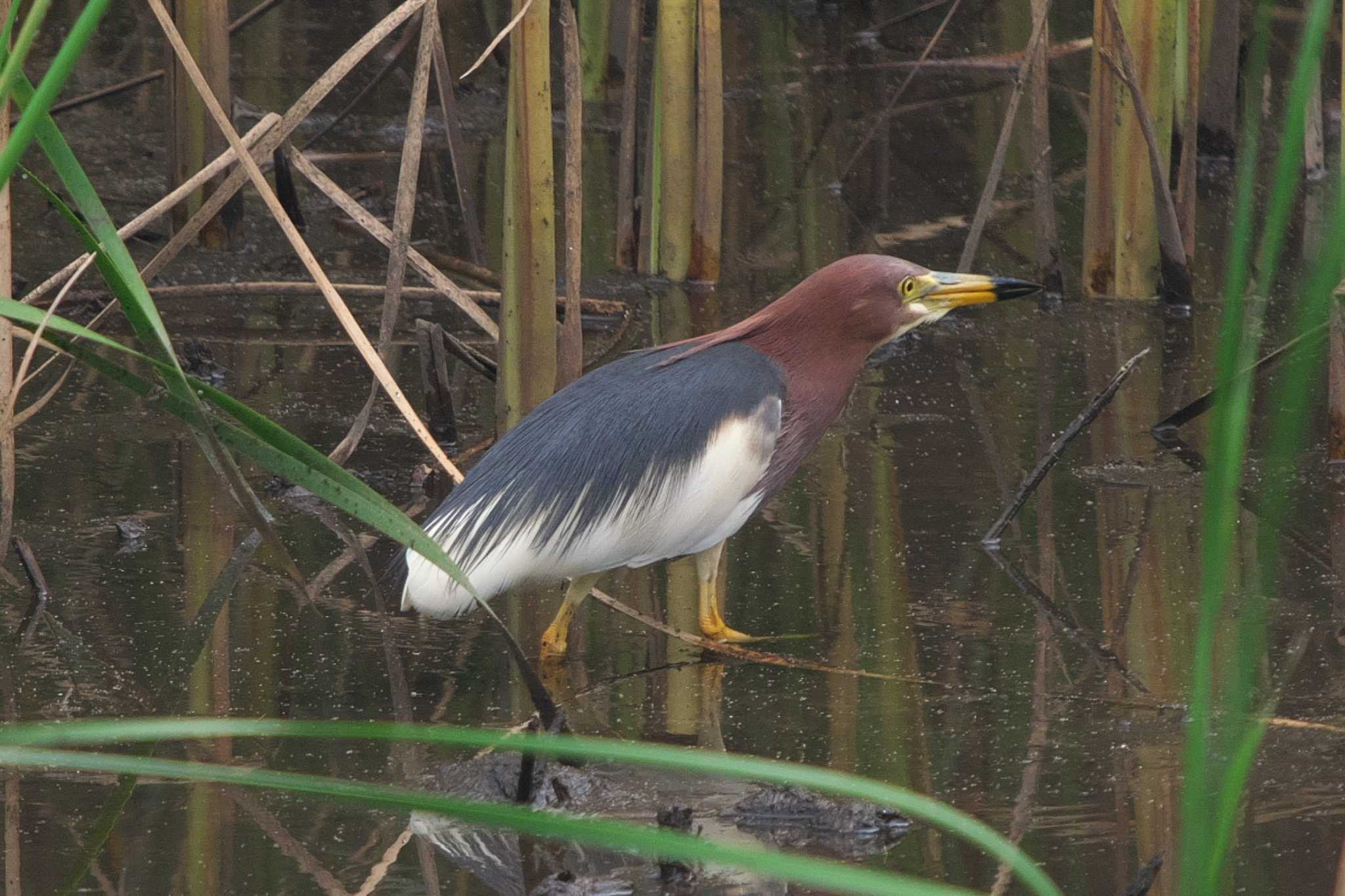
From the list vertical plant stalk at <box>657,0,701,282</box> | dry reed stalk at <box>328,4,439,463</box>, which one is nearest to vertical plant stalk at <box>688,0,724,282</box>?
vertical plant stalk at <box>657,0,701,282</box>

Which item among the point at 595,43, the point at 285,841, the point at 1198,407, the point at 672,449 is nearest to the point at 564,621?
the point at 672,449

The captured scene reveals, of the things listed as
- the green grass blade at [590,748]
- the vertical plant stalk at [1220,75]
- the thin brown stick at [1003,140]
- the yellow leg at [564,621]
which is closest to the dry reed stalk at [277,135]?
the yellow leg at [564,621]

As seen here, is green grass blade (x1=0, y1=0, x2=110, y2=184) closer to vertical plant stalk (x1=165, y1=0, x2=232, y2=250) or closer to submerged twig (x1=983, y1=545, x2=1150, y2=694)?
submerged twig (x1=983, y1=545, x2=1150, y2=694)

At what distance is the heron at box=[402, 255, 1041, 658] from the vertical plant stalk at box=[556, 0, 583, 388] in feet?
1.14

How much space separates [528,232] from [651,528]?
85cm

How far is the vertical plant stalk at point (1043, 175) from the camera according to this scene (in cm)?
466

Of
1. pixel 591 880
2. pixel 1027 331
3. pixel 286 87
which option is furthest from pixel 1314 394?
pixel 286 87

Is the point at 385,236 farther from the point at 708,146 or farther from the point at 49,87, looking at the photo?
the point at 49,87

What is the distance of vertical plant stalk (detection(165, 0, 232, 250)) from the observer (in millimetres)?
4918

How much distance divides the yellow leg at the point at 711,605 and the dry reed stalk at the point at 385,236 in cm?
84

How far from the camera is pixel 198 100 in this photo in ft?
16.8

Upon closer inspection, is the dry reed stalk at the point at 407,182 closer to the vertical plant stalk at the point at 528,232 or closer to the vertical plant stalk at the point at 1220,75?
the vertical plant stalk at the point at 528,232

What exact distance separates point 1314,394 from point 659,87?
1.99m

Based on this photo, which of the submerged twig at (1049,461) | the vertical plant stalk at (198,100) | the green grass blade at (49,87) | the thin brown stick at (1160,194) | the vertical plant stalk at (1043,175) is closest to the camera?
the green grass blade at (49,87)
